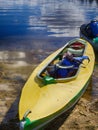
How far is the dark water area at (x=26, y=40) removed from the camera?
13873 mm

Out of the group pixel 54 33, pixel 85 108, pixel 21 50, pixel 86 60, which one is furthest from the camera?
pixel 54 33

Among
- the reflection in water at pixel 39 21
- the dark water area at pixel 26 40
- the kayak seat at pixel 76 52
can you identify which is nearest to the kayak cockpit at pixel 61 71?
the dark water area at pixel 26 40

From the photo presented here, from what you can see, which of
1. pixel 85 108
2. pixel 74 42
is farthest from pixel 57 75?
pixel 74 42

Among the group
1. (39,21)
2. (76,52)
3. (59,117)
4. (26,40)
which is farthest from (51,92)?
(39,21)

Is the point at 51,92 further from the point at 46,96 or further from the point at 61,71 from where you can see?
the point at 61,71

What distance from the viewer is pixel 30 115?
9.31 metres

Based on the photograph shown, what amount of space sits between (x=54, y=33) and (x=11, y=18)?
785 cm

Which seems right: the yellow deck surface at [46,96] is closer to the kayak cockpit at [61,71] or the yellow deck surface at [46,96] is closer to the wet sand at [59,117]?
the kayak cockpit at [61,71]

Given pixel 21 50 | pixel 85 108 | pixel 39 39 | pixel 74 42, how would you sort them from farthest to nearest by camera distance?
pixel 39 39 < pixel 21 50 < pixel 74 42 < pixel 85 108

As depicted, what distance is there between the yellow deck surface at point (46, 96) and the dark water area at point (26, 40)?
4.52ft

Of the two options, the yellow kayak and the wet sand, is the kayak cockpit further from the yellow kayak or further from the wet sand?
the wet sand

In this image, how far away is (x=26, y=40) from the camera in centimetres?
2378

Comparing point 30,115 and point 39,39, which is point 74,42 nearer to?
point 39,39

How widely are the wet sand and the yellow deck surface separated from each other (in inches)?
43.9
